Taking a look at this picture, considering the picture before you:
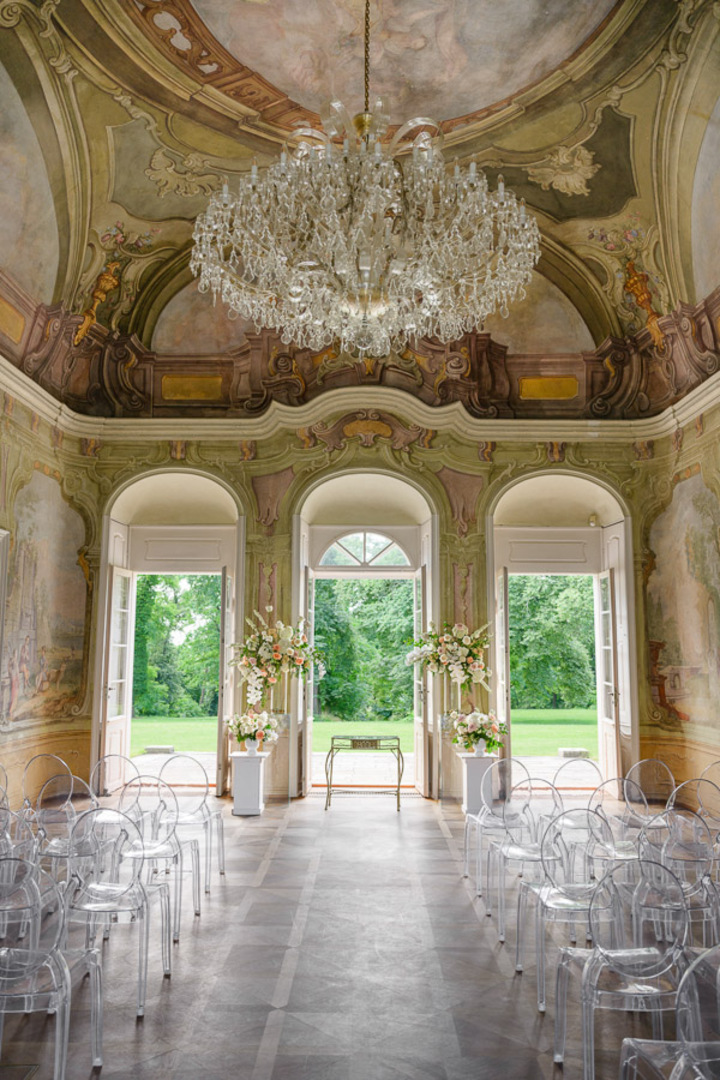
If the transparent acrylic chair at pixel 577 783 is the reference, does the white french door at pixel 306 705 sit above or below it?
above

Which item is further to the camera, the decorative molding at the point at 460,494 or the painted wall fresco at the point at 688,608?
the decorative molding at the point at 460,494

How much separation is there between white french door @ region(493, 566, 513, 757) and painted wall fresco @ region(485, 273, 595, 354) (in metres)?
2.98

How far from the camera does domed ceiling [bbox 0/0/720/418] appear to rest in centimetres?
660

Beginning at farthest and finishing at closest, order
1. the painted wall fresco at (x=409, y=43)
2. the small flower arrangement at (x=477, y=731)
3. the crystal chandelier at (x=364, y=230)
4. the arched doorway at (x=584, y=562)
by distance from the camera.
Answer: the arched doorway at (x=584, y=562)
the small flower arrangement at (x=477, y=731)
the painted wall fresco at (x=409, y=43)
the crystal chandelier at (x=364, y=230)

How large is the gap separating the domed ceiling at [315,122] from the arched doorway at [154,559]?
3.75 ft

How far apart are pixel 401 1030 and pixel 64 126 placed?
7706 mm

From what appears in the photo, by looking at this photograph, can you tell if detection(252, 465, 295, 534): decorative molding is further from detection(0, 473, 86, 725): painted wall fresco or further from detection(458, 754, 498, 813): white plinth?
detection(458, 754, 498, 813): white plinth

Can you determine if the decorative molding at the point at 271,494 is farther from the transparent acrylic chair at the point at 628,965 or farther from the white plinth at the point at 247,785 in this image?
the transparent acrylic chair at the point at 628,965

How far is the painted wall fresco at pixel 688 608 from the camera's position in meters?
8.45

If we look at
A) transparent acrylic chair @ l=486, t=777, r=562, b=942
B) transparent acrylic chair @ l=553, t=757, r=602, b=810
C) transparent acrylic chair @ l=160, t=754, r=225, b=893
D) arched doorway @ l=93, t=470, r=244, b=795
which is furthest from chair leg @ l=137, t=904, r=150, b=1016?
arched doorway @ l=93, t=470, r=244, b=795

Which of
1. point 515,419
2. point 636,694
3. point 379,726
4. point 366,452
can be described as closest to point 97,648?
point 366,452

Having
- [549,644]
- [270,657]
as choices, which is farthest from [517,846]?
[549,644]

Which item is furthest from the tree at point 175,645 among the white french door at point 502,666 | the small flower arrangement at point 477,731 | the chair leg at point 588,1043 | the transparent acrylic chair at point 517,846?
the chair leg at point 588,1043

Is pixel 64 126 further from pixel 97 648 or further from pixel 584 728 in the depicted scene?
pixel 584 728
